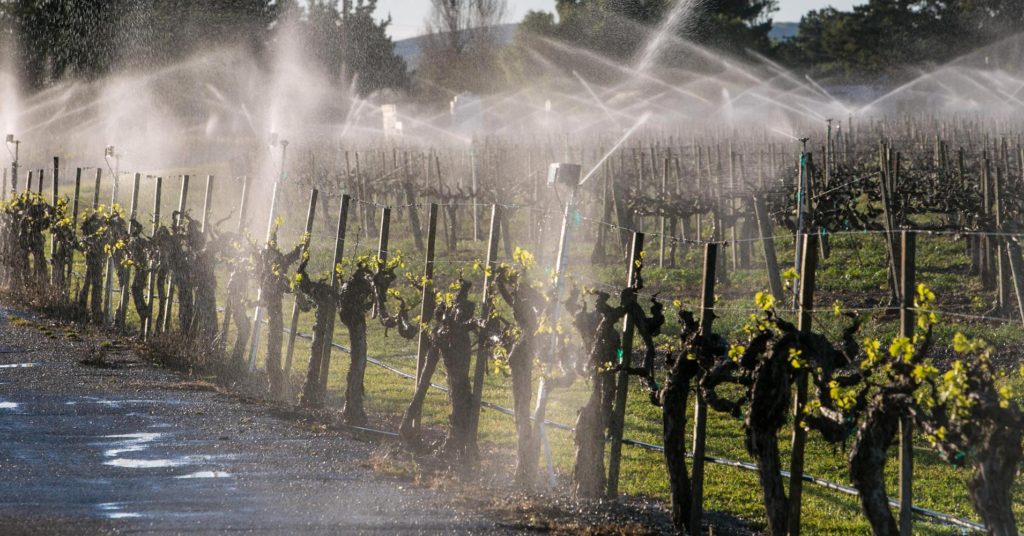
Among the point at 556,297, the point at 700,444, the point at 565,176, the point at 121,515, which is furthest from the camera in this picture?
the point at 565,176

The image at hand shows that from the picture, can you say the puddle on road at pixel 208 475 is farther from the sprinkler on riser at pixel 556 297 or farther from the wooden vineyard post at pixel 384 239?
the wooden vineyard post at pixel 384 239

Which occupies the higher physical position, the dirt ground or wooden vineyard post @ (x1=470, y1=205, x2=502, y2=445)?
wooden vineyard post @ (x1=470, y1=205, x2=502, y2=445)

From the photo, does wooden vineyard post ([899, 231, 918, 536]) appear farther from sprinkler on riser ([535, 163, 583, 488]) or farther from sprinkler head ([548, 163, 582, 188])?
sprinkler head ([548, 163, 582, 188])

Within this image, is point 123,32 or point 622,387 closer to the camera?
point 622,387

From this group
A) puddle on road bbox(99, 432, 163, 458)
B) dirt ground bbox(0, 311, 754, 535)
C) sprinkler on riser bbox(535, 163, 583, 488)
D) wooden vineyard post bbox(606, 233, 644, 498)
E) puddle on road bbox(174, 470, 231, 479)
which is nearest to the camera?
dirt ground bbox(0, 311, 754, 535)

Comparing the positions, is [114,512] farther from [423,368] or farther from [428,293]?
[428,293]

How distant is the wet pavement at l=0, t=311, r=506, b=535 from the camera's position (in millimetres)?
12203

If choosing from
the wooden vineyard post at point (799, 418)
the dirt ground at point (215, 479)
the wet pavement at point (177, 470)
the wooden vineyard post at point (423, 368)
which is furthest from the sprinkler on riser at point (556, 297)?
the wooden vineyard post at point (799, 418)

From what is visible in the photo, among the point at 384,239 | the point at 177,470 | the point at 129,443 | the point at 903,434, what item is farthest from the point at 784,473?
the point at 129,443

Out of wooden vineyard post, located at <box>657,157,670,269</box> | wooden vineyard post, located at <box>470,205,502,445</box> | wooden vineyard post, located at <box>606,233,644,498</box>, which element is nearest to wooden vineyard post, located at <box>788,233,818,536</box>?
wooden vineyard post, located at <box>606,233,644,498</box>

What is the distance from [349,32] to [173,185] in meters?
42.2

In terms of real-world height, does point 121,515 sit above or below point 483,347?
below

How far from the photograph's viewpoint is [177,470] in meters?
14.4

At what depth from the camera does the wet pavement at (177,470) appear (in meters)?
12.2
